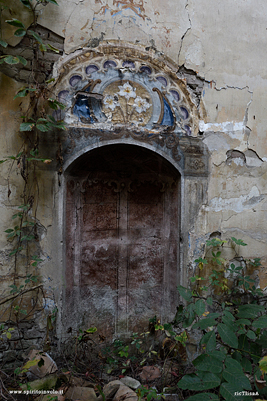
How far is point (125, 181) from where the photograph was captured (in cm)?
340

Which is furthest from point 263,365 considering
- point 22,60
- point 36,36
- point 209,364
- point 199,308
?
point 36,36

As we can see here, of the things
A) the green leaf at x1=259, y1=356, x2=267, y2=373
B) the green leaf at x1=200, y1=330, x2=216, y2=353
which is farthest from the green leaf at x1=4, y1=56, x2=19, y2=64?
the green leaf at x1=259, y1=356, x2=267, y2=373

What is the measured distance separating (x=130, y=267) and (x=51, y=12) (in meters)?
2.82

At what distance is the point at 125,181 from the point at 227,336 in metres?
2.09

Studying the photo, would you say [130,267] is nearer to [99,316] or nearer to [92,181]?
[99,316]

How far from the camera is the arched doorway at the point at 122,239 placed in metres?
3.10

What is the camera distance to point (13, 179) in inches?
97.6

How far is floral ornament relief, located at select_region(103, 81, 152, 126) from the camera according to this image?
2.79m

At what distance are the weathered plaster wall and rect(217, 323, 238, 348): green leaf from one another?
1243 mm

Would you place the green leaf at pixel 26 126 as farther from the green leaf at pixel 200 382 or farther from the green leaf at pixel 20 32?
the green leaf at pixel 200 382

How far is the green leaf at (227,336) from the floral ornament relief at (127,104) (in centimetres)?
200

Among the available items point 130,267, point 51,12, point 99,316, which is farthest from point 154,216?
point 51,12

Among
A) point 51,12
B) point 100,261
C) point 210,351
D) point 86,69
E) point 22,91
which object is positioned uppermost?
point 51,12

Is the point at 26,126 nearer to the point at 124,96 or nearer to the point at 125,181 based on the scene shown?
the point at 124,96
